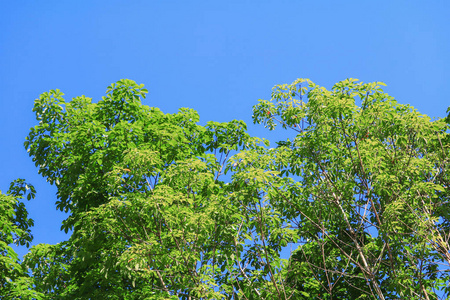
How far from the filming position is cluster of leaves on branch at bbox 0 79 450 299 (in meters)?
11.3

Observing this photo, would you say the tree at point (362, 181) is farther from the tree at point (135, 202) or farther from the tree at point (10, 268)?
the tree at point (10, 268)

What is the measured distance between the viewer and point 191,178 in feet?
40.8

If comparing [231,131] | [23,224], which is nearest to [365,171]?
[231,131]

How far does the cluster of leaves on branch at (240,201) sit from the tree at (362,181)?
0.15ft

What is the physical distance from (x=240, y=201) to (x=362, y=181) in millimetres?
3305

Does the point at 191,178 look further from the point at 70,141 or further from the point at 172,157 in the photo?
the point at 70,141

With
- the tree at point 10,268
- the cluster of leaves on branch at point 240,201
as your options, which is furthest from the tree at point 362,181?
the tree at point 10,268

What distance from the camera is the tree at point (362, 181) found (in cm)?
1166

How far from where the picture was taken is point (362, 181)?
40.8 feet

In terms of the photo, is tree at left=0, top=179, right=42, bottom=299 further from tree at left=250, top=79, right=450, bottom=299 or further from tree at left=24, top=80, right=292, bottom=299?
tree at left=250, top=79, right=450, bottom=299

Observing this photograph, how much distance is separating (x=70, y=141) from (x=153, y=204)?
5.72 m

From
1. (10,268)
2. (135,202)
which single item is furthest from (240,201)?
(10,268)

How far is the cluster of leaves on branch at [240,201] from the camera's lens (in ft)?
37.1

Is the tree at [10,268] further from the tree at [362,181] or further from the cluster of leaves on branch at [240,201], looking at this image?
the tree at [362,181]
